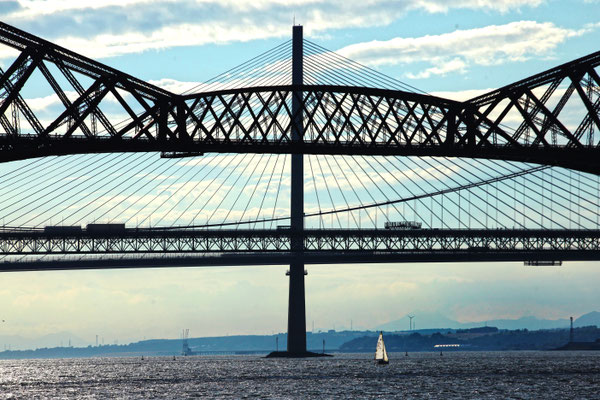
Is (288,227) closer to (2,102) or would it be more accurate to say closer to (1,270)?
(1,270)

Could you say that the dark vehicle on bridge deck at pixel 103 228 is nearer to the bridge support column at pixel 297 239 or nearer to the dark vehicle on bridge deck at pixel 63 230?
the dark vehicle on bridge deck at pixel 63 230

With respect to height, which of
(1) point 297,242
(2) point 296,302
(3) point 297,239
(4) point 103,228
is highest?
(4) point 103,228

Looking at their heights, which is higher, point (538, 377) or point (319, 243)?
point (319, 243)

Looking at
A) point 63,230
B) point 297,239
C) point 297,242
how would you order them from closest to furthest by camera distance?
point 63,230
point 297,242
point 297,239

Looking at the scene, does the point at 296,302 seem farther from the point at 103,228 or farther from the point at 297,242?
the point at 103,228

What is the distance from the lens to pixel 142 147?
71062 millimetres

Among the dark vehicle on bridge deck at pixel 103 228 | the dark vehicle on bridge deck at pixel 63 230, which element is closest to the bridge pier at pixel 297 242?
the dark vehicle on bridge deck at pixel 103 228

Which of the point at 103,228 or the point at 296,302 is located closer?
the point at 103,228

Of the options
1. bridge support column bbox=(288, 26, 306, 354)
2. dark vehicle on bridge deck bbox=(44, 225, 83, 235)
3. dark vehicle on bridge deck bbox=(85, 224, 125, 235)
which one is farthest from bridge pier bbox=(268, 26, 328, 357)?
dark vehicle on bridge deck bbox=(44, 225, 83, 235)

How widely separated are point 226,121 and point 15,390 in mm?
36266

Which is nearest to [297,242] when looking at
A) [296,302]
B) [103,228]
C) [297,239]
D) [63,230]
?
[297,239]

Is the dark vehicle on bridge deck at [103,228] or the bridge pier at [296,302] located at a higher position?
the dark vehicle on bridge deck at [103,228]

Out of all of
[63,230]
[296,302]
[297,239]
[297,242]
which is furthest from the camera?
[297,239]

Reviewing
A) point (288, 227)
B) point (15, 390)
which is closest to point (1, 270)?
point (288, 227)
